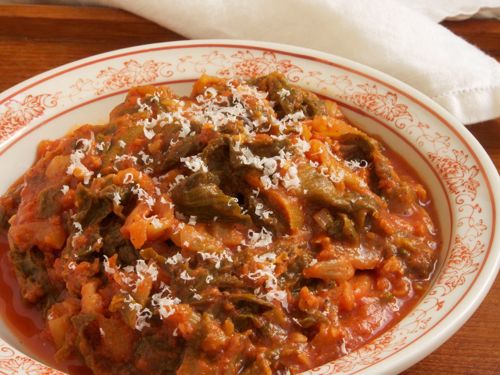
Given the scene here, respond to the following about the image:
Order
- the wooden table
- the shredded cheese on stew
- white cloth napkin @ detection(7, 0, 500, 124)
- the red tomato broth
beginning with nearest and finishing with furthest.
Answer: the shredded cheese on stew → the red tomato broth → white cloth napkin @ detection(7, 0, 500, 124) → the wooden table

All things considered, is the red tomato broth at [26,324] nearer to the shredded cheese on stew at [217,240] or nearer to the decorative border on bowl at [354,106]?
the shredded cheese on stew at [217,240]

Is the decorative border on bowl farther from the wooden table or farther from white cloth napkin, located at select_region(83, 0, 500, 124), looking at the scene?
the wooden table

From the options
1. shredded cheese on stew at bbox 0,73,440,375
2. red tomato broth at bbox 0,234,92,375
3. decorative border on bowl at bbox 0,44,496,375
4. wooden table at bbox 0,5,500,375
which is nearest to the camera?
decorative border on bowl at bbox 0,44,496,375

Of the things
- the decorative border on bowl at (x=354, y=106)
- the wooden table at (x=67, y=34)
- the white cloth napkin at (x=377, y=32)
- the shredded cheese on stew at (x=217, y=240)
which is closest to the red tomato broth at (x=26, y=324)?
the shredded cheese on stew at (x=217, y=240)

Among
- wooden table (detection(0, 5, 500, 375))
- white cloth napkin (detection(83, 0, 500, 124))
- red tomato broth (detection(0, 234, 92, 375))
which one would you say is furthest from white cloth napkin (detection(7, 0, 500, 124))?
red tomato broth (detection(0, 234, 92, 375))

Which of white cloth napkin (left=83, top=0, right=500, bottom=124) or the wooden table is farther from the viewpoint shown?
the wooden table

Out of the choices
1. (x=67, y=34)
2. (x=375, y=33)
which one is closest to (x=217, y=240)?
(x=375, y=33)
